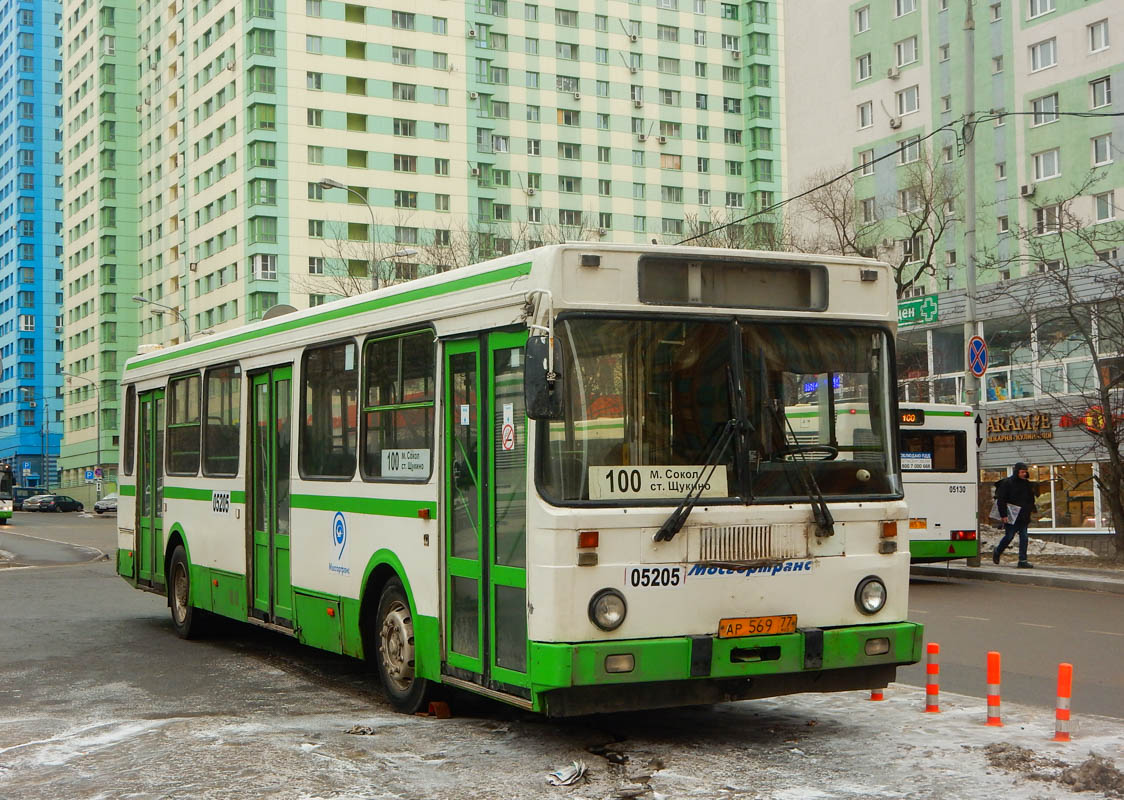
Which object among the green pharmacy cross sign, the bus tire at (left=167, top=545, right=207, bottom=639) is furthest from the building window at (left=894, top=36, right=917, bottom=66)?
the bus tire at (left=167, top=545, right=207, bottom=639)

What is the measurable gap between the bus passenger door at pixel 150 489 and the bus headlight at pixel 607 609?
8361 mm

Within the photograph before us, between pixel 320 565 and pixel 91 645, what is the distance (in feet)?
13.5

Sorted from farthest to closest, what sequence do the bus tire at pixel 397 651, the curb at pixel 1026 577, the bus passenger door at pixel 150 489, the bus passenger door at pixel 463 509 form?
the curb at pixel 1026 577, the bus passenger door at pixel 150 489, the bus tire at pixel 397 651, the bus passenger door at pixel 463 509

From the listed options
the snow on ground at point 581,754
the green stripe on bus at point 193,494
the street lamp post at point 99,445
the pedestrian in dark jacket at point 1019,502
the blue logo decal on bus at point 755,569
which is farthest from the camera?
the street lamp post at point 99,445

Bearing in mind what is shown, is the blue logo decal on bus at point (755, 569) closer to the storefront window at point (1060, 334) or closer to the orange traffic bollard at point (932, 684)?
the orange traffic bollard at point (932, 684)

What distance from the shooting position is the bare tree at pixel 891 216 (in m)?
42.3

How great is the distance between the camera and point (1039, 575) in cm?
2244

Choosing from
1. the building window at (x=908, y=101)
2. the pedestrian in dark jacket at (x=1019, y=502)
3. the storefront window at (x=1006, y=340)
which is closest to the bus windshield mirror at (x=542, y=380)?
the pedestrian in dark jacket at (x=1019, y=502)

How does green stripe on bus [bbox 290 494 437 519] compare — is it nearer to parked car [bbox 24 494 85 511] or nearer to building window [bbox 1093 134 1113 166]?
building window [bbox 1093 134 1113 166]

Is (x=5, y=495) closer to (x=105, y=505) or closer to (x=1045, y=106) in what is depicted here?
(x=105, y=505)

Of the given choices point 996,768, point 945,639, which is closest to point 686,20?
point 945,639

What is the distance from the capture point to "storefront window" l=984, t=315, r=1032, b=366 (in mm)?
40219

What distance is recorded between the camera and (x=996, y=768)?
7.71 m

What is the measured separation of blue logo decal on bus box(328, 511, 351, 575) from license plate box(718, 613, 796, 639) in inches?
131
